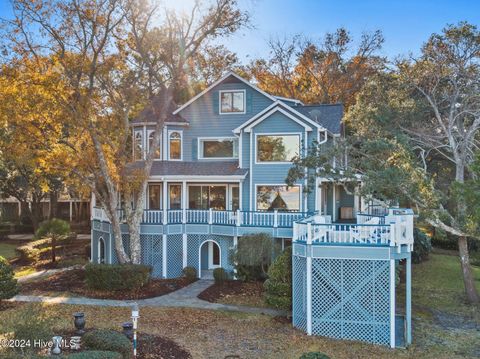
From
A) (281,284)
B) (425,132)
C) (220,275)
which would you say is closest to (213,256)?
(220,275)

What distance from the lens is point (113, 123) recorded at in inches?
827

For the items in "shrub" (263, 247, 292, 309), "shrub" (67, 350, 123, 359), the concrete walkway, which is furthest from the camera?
the concrete walkway

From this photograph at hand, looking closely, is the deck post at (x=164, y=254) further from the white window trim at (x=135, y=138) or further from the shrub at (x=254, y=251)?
the white window trim at (x=135, y=138)

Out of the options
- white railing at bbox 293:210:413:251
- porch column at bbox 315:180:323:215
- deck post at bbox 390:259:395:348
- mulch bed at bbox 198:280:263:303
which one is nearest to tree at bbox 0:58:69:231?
mulch bed at bbox 198:280:263:303

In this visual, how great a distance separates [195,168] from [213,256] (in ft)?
15.9

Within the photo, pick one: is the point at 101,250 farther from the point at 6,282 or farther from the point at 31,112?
the point at 31,112

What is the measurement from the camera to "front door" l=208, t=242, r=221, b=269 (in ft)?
76.5

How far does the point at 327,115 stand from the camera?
25391 mm

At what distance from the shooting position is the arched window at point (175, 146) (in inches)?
949

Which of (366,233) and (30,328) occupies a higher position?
(366,233)

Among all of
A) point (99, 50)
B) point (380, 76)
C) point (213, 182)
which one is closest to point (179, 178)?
point (213, 182)

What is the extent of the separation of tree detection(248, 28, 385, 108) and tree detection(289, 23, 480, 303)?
17716 millimetres

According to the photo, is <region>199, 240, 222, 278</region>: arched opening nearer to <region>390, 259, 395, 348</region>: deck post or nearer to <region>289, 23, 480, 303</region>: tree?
<region>289, 23, 480, 303</region>: tree

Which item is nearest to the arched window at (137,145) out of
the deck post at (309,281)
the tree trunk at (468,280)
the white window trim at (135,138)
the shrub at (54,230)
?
the white window trim at (135,138)
